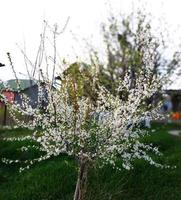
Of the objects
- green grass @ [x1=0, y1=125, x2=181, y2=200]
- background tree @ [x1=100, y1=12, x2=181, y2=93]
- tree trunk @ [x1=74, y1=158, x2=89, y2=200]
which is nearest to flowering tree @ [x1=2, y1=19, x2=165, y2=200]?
tree trunk @ [x1=74, y1=158, x2=89, y2=200]

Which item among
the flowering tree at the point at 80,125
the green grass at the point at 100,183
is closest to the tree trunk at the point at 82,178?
the flowering tree at the point at 80,125

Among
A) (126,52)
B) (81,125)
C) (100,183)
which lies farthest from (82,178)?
(126,52)

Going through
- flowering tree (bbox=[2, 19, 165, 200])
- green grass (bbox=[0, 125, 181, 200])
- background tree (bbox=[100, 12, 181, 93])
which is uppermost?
background tree (bbox=[100, 12, 181, 93])

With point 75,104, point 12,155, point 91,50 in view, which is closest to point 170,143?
point 12,155

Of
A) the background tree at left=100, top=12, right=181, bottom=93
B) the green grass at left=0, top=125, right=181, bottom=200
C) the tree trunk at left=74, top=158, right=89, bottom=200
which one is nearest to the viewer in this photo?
the tree trunk at left=74, top=158, right=89, bottom=200

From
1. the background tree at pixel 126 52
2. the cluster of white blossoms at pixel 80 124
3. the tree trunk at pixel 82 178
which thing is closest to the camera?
the cluster of white blossoms at pixel 80 124

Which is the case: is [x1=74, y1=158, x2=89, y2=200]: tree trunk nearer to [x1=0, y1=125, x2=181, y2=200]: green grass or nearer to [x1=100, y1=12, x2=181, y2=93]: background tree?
[x1=0, y1=125, x2=181, y2=200]: green grass

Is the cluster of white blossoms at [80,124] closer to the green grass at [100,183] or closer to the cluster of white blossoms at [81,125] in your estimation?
the cluster of white blossoms at [81,125]

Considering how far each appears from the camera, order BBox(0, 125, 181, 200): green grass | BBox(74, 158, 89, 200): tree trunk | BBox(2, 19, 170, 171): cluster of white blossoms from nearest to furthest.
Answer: BBox(2, 19, 170, 171): cluster of white blossoms < BBox(74, 158, 89, 200): tree trunk < BBox(0, 125, 181, 200): green grass

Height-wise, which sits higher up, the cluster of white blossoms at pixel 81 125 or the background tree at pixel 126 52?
the background tree at pixel 126 52

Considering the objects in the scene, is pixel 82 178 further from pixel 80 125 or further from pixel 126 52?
pixel 126 52

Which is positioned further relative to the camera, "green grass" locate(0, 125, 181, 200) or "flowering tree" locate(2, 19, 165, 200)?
"green grass" locate(0, 125, 181, 200)

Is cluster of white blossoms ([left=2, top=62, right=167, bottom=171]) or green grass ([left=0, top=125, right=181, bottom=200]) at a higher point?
cluster of white blossoms ([left=2, top=62, right=167, bottom=171])

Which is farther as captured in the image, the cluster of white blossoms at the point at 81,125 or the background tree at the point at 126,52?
the background tree at the point at 126,52
